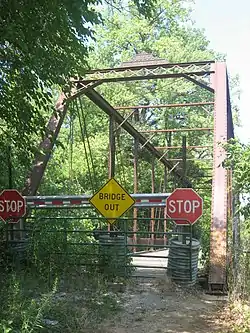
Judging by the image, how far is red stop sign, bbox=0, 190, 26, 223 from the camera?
33.9 ft

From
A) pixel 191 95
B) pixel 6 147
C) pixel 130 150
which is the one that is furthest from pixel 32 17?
pixel 191 95

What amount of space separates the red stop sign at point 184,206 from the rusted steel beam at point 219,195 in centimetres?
76

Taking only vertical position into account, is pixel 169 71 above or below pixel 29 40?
above

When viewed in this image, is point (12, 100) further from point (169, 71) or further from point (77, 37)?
point (169, 71)

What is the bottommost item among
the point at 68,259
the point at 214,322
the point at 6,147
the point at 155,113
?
the point at 214,322

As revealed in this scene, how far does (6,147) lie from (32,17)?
406 centimetres

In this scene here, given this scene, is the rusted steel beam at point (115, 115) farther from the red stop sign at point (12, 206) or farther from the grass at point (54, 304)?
the grass at point (54, 304)

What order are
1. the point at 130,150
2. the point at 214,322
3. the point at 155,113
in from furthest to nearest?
the point at 155,113
the point at 130,150
the point at 214,322

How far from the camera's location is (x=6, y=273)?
8.95m

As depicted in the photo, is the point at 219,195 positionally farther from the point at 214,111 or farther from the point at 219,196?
the point at 214,111

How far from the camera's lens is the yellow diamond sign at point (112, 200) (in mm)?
9516

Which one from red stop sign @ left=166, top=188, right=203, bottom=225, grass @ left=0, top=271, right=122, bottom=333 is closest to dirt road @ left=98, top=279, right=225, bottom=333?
grass @ left=0, top=271, right=122, bottom=333

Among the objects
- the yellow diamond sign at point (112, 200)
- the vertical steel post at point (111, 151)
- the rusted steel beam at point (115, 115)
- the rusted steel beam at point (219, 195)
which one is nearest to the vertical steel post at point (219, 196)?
the rusted steel beam at point (219, 195)

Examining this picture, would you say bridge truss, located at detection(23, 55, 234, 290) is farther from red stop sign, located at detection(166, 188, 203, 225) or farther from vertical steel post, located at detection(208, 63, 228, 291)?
red stop sign, located at detection(166, 188, 203, 225)
